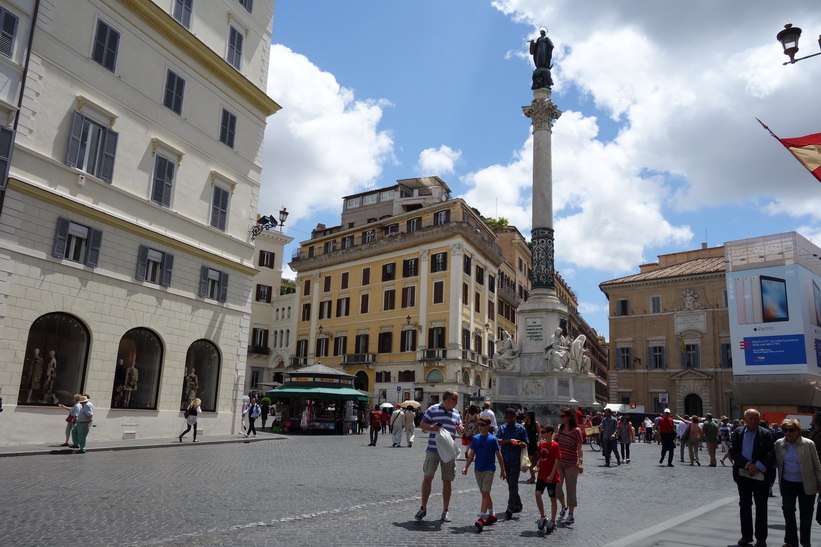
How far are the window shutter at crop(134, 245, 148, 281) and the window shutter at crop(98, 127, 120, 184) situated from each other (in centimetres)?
226

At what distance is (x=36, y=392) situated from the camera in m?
16.3

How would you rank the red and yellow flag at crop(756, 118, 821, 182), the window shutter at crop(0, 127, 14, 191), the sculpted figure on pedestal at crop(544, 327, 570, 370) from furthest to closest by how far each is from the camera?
the sculpted figure on pedestal at crop(544, 327, 570, 370)
the window shutter at crop(0, 127, 14, 191)
the red and yellow flag at crop(756, 118, 821, 182)

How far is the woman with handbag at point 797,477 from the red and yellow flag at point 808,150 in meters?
5.46

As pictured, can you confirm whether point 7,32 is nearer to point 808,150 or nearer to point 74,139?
point 74,139

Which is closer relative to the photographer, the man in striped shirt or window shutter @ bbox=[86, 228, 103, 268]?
the man in striped shirt

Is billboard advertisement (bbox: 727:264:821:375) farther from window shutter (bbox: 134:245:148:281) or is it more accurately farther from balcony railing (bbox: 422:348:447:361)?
window shutter (bbox: 134:245:148:281)

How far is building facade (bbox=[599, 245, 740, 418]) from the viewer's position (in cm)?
4841

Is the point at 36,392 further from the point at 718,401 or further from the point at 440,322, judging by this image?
the point at 718,401

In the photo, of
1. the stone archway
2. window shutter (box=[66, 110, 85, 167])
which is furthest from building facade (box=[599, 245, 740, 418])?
window shutter (box=[66, 110, 85, 167])

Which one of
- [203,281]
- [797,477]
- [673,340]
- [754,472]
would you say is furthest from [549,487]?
[673,340]

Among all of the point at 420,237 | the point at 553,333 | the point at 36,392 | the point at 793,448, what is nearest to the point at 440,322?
the point at 420,237

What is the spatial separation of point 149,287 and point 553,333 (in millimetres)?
16109

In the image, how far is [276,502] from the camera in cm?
884

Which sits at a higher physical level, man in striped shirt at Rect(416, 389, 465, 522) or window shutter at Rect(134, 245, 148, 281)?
window shutter at Rect(134, 245, 148, 281)
